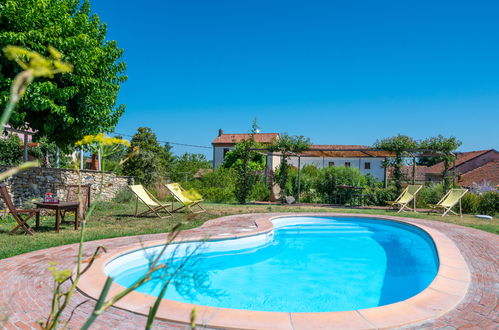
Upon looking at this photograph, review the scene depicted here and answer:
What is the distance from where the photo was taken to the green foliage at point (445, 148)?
13320 mm

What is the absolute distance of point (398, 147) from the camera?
1402cm

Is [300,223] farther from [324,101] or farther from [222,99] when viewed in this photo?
[222,99]

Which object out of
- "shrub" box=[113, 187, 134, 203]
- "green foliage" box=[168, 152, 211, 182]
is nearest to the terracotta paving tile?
"shrub" box=[113, 187, 134, 203]

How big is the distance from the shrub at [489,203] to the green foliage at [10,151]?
19135mm

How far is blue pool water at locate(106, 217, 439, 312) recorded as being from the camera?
455cm

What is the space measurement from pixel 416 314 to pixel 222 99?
84.7ft

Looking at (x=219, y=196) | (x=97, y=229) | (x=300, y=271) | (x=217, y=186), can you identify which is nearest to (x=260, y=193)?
(x=219, y=196)

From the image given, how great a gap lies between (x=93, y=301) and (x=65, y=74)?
674cm

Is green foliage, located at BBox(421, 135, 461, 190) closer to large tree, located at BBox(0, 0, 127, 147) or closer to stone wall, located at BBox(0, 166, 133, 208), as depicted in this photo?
large tree, located at BBox(0, 0, 127, 147)

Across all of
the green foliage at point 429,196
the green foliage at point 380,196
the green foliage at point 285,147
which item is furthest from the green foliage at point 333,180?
the green foliage at point 429,196

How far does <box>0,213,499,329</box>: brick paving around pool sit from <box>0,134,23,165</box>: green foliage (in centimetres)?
1318

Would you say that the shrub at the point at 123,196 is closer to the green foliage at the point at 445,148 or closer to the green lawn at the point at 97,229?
the green lawn at the point at 97,229

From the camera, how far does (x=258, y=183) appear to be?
1594cm

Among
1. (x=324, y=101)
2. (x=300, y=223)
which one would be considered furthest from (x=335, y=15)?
(x=324, y=101)
